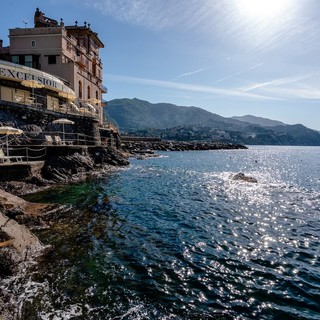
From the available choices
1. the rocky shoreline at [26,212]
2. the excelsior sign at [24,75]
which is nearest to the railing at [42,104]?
the excelsior sign at [24,75]

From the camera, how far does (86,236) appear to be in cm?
1133

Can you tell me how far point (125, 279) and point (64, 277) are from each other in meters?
1.90

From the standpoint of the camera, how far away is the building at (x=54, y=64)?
3145 centimetres

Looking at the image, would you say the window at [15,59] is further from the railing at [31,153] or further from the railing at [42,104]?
the railing at [31,153]

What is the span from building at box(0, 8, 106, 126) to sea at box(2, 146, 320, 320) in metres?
20.2

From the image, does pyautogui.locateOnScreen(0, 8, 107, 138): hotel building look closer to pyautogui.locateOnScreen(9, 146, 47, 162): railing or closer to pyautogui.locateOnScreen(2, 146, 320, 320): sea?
pyautogui.locateOnScreen(9, 146, 47, 162): railing

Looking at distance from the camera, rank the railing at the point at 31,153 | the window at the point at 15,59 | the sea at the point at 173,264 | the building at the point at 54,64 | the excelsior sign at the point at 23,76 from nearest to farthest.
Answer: the sea at the point at 173,264 → the railing at the point at 31,153 → the excelsior sign at the point at 23,76 → the building at the point at 54,64 → the window at the point at 15,59

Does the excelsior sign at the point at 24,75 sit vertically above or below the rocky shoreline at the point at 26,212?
above

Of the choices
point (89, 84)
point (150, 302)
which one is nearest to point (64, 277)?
point (150, 302)

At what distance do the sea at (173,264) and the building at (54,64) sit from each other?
2023 centimetres

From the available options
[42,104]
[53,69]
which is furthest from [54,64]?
[42,104]

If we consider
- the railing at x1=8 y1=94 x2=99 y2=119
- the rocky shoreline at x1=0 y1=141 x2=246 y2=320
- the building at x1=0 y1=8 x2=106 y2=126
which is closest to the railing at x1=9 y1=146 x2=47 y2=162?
the rocky shoreline at x1=0 y1=141 x2=246 y2=320

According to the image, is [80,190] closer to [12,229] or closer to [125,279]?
[12,229]

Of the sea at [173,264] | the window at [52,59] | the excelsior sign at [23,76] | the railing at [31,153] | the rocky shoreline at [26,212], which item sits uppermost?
the window at [52,59]
